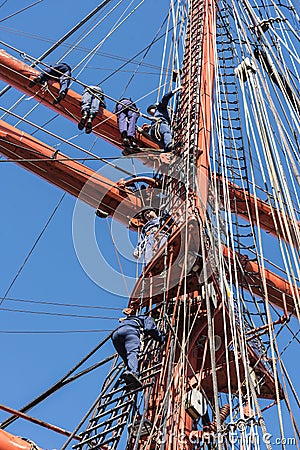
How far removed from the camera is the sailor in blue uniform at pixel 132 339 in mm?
5746

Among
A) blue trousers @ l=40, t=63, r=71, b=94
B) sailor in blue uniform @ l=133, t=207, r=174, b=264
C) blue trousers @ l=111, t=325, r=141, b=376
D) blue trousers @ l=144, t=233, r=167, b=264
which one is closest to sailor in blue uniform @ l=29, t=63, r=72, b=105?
blue trousers @ l=40, t=63, r=71, b=94

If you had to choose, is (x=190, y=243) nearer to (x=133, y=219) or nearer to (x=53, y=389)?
(x=53, y=389)

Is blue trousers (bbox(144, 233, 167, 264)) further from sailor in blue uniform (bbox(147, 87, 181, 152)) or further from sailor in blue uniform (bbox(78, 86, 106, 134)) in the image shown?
sailor in blue uniform (bbox(78, 86, 106, 134))

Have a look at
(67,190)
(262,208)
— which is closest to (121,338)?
(67,190)

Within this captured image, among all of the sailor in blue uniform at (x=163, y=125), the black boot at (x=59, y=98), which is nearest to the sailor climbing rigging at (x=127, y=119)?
the sailor in blue uniform at (x=163, y=125)

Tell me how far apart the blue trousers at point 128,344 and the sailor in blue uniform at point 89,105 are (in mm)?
3439

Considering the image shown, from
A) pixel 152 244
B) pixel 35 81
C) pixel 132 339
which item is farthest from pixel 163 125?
pixel 132 339

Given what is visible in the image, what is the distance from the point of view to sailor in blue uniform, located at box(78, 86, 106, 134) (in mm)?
8891

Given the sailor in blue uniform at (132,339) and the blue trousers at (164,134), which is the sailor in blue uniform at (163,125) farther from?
the sailor in blue uniform at (132,339)

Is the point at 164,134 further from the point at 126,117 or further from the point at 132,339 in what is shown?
the point at 132,339

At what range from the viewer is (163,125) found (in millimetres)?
8898

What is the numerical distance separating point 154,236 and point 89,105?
101 inches

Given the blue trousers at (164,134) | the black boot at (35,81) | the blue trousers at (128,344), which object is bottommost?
the blue trousers at (128,344)

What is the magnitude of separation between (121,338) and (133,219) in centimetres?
302
